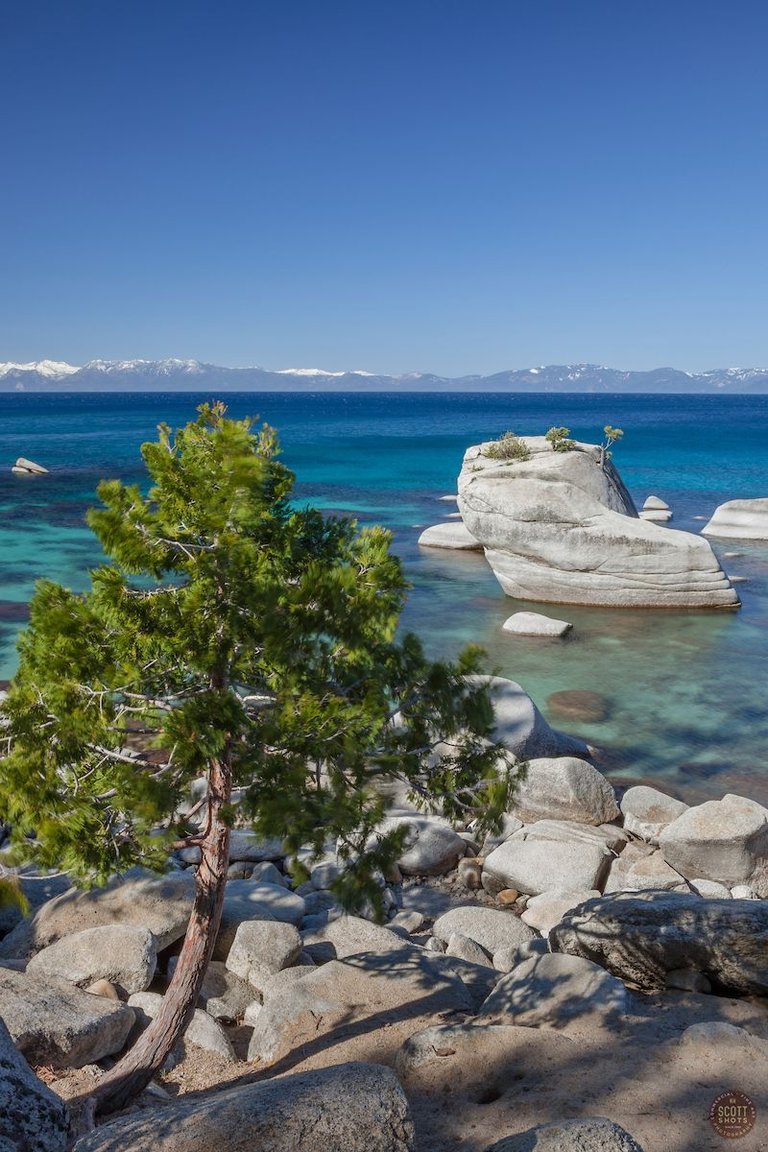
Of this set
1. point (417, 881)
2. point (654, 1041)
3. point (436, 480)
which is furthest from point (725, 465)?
point (654, 1041)

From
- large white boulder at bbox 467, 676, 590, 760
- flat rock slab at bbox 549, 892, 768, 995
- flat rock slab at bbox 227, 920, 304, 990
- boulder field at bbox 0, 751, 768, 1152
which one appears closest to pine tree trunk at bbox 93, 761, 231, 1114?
boulder field at bbox 0, 751, 768, 1152

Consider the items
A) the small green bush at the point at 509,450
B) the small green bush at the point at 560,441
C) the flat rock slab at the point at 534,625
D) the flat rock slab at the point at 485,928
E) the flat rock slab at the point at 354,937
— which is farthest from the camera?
the small green bush at the point at 509,450

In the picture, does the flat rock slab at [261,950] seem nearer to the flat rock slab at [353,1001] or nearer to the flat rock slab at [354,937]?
the flat rock slab at [354,937]

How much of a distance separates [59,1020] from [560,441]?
29690mm

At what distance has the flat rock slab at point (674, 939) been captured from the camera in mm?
9766

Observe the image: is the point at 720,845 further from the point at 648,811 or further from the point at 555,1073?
the point at 555,1073

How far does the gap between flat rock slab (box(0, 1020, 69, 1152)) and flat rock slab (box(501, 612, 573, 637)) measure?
24029mm

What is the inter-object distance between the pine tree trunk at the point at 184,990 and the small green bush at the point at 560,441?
1117 inches

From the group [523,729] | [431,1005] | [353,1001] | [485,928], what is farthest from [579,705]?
[353,1001]

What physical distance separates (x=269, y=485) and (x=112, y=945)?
6679mm

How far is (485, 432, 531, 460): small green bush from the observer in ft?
115

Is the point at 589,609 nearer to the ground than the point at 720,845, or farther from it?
farther from it

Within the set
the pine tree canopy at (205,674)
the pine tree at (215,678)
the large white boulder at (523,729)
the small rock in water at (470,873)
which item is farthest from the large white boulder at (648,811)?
the pine tree canopy at (205,674)

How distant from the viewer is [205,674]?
7426 mm
